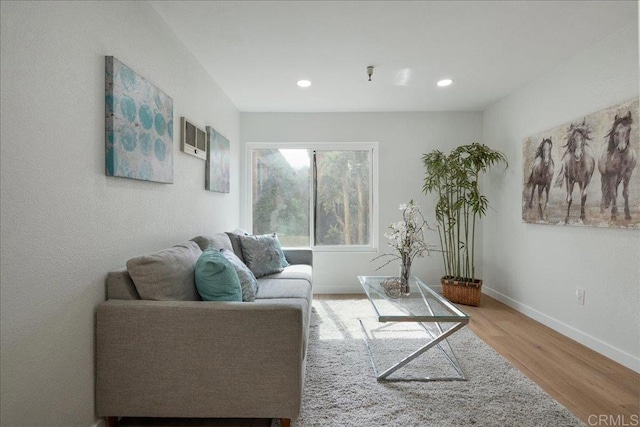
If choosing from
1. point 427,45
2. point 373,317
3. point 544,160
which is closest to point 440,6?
point 427,45

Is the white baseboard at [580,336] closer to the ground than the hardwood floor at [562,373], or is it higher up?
higher up

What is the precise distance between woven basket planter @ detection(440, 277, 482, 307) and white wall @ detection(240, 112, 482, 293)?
1.79ft

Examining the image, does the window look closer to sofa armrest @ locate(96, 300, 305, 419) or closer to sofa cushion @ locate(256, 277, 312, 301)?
sofa cushion @ locate(256, 277, 312, 301)

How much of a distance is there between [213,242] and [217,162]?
112 cm

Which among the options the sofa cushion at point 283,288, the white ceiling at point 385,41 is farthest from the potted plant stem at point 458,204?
the sofa cushion at point 283,288

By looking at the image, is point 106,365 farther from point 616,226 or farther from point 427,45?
point 616,226

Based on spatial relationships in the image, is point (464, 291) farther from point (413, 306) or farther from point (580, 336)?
point (413, 306)

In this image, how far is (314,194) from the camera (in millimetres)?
4531

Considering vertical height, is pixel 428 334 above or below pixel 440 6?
below

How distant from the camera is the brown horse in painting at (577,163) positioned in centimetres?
267

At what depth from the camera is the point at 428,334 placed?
289 cm

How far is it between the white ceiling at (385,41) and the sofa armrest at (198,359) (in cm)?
191

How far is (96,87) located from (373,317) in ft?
9.74

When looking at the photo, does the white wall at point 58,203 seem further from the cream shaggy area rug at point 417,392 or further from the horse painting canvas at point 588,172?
the horse painting canvas at point 588,172
